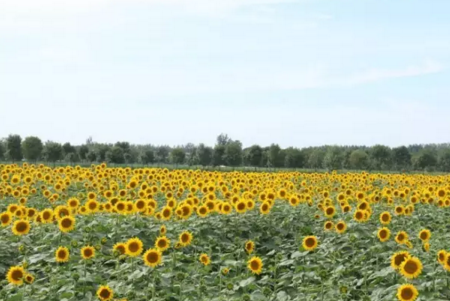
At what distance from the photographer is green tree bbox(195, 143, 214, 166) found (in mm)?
84500

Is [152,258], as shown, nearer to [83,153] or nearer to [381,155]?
[381,155]

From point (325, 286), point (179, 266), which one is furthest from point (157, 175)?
point (325, 286)

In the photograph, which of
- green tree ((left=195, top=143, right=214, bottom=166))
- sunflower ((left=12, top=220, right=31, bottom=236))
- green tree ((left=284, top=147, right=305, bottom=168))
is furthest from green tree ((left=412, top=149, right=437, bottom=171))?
sunflower ((left=12, top=220, right=31, bottom=236))

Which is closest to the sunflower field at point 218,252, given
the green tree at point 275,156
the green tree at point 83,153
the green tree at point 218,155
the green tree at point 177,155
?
the green tree at point 275,156

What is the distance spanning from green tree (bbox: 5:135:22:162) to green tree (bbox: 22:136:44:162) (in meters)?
1.41

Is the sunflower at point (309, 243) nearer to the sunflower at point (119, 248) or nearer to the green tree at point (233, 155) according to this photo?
the sunflower at point (119, 248)

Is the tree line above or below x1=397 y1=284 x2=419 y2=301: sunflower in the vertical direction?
above

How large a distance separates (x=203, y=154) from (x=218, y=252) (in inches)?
2929

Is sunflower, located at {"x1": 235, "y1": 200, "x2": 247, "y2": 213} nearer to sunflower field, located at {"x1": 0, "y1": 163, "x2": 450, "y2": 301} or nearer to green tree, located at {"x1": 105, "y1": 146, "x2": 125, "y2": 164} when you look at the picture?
sunflower field, located at {"x1": 0, "y1": 163, "x2": 450, "y2": 301}

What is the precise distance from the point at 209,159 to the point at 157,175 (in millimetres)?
65330

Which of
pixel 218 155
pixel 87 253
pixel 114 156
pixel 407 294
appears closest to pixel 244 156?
pixel 218 155

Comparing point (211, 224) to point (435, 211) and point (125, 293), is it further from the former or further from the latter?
point (435, 211)

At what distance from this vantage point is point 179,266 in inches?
346

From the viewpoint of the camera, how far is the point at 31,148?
70625 millimetres
